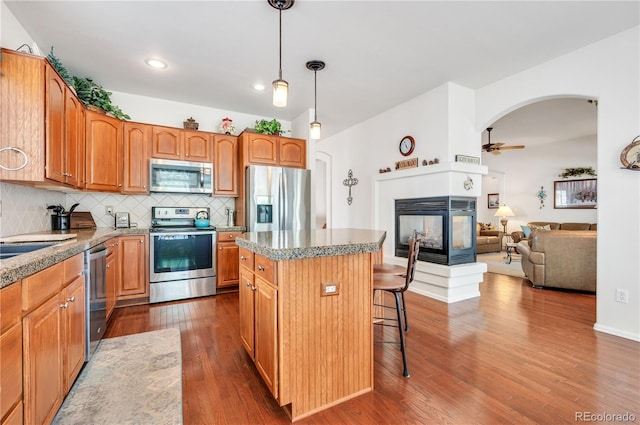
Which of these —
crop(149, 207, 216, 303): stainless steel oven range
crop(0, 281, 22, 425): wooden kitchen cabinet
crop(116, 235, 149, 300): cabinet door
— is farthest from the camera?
crop(149, 207, 216, 303): stainless steel oven range

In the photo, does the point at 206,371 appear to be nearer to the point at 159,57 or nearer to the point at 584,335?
the point at 159,57

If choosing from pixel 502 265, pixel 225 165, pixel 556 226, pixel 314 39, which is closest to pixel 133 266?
pixel 225 165

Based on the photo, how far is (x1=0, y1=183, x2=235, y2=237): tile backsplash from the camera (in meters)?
2.20

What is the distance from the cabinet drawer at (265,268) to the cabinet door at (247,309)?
6.0 inches

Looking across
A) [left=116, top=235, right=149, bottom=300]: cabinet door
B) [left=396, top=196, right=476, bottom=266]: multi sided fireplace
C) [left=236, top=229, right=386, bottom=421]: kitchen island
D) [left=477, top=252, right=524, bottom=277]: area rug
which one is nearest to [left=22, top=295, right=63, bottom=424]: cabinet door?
[left=236, top=229, right=386, bottom=421]: kitchen island

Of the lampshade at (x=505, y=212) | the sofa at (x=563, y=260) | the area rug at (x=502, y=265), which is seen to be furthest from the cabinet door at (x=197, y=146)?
the lampshade at (x=505, y=212)

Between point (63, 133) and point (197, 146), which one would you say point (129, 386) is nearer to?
point (63, 133)

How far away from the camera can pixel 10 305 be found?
1.05 m

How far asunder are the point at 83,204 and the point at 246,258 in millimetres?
2931

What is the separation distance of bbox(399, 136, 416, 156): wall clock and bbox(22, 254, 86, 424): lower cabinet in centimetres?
387

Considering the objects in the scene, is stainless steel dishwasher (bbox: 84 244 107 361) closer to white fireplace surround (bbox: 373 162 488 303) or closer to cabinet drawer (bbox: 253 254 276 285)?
cabinet drawer (bbox: 253 254 276 285)

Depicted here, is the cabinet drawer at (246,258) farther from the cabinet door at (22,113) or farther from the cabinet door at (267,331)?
the cabinet door at (22,113)

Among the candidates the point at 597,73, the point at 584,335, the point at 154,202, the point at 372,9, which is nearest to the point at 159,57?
the point at 154,202

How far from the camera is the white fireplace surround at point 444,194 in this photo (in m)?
3.56
